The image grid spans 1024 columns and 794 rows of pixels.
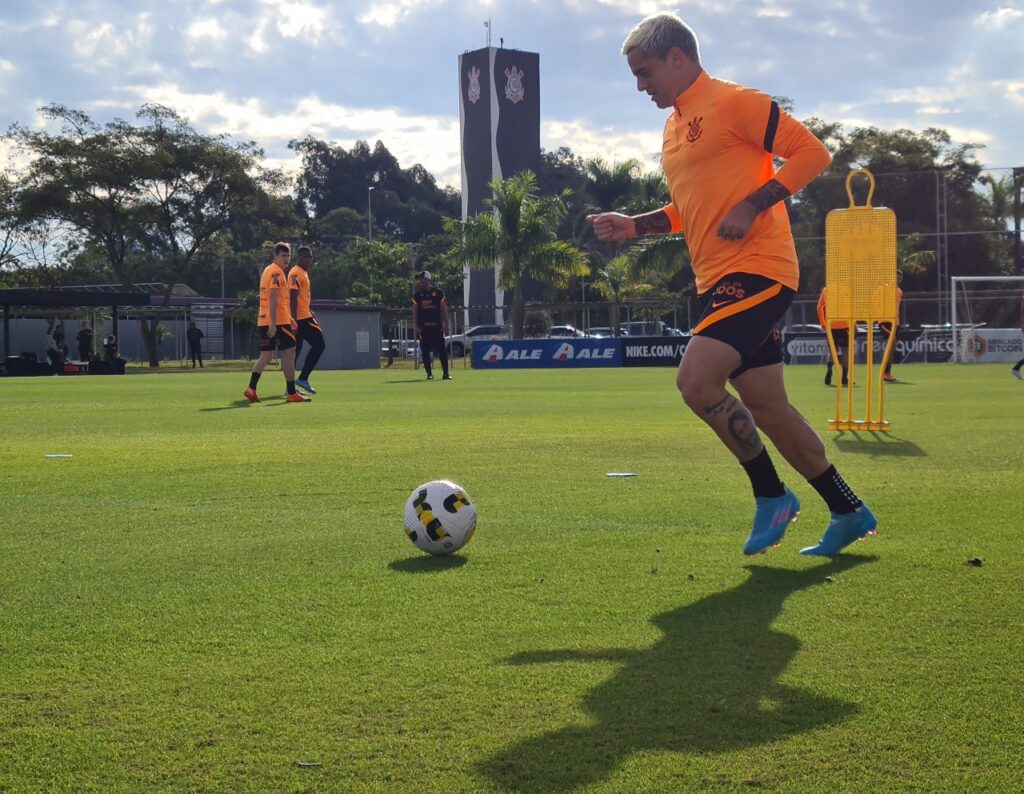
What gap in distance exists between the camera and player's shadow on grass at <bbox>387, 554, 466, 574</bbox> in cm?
466

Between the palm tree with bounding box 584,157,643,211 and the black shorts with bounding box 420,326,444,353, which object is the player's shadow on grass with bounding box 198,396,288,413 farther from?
the palm tree with bounding box 584,157,643,211

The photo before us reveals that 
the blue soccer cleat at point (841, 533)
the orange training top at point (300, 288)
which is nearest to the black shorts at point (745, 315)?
the blue soccer cleat at point (841, 533)

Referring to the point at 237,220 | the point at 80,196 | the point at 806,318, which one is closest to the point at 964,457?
the point at 806,318

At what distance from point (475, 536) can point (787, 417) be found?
148 centimetres

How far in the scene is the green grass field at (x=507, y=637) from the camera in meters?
2.58

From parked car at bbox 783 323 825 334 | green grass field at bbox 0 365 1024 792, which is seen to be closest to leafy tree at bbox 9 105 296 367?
parked car at bbox 783 323 825 334

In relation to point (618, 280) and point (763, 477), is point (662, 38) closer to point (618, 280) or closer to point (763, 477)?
point (763, 477)

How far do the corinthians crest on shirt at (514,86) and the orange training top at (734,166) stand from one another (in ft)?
284

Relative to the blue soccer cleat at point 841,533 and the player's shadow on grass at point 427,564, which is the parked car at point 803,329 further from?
the player's shadow on grass at point 427,564

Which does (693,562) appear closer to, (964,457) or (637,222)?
(637,222)

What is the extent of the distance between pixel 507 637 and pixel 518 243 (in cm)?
4872

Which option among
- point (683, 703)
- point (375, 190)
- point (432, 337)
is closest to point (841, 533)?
point (683, 703)

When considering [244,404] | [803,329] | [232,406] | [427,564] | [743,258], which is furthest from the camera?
[803,329]

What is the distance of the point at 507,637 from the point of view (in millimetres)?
3588
